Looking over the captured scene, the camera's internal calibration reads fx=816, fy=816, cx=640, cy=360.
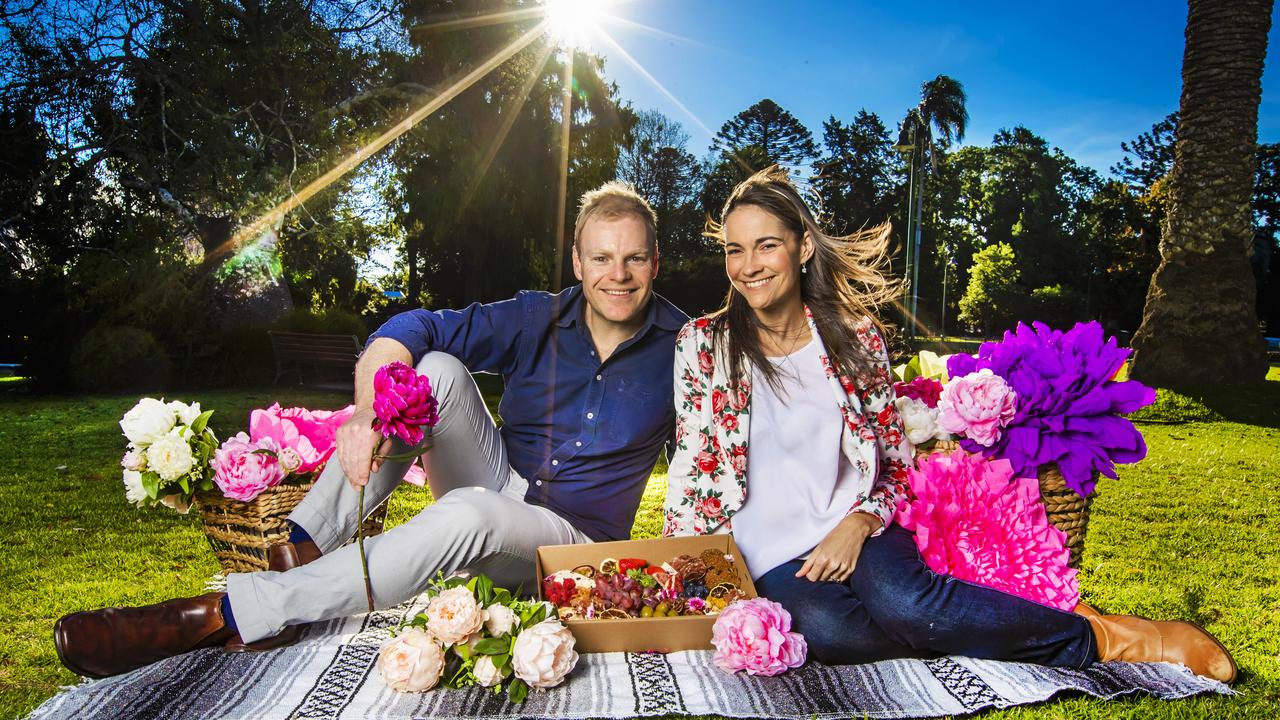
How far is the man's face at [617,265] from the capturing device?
3.10 meters

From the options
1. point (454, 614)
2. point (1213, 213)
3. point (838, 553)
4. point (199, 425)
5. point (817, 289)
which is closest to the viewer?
point (454, 614)

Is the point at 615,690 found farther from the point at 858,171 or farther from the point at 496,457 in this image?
the point at 858,171

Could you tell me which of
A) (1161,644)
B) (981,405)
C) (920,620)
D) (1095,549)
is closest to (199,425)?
(920,620)

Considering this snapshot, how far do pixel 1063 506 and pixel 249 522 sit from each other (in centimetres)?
311

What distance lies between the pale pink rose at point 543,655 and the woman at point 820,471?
0.74 m

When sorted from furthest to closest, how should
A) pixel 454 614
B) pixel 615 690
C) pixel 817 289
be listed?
1. pixel 817 289
2. pixel 615 690
3. pixel 454 614

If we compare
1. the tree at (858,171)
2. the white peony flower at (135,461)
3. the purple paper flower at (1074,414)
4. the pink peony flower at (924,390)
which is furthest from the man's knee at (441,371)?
the tree at (858,171)

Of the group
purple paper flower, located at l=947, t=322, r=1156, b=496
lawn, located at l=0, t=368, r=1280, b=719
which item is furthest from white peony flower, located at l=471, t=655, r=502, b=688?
purple paper flower, located at l=947, t=322, r=1156, b=496

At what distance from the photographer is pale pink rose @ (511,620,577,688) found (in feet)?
7.72

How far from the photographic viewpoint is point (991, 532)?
297cm

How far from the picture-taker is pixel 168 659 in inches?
104

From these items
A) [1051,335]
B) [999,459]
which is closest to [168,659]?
[999,459]

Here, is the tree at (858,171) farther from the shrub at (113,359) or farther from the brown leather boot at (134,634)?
the brown leather boot at (134,634)

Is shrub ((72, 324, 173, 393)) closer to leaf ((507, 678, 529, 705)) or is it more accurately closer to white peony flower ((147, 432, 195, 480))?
white peony flower ((147, 432, 195, 480))
